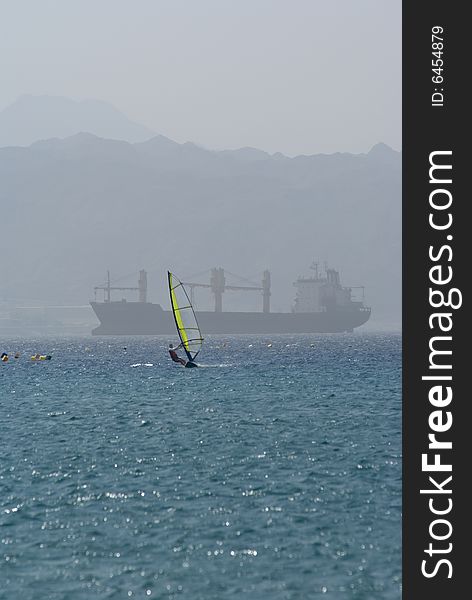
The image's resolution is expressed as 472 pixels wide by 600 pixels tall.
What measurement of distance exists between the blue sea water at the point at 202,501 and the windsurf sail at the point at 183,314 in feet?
126

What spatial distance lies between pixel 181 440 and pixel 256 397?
2800 cm

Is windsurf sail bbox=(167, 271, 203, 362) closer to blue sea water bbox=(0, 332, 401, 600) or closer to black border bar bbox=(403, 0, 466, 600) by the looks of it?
blue sea water bbox=(0, 332, 401, 600)

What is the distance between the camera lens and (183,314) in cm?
11681

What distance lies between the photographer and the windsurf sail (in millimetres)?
114062

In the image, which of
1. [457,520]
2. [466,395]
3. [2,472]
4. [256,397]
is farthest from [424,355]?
[256,397]

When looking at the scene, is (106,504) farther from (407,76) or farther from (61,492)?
(407,76)

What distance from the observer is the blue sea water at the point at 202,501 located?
92.0ft

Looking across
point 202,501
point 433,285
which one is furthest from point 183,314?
point 433,285

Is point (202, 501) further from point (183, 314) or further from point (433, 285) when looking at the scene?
point (183, 314)

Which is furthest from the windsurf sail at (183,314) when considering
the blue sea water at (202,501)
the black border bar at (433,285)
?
the black border bar at (433,285)

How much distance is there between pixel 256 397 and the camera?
8256cm

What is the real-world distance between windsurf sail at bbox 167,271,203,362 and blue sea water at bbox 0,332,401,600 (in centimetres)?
3829

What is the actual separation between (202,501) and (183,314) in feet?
262

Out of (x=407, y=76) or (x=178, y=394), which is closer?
(x=407, y=76)
